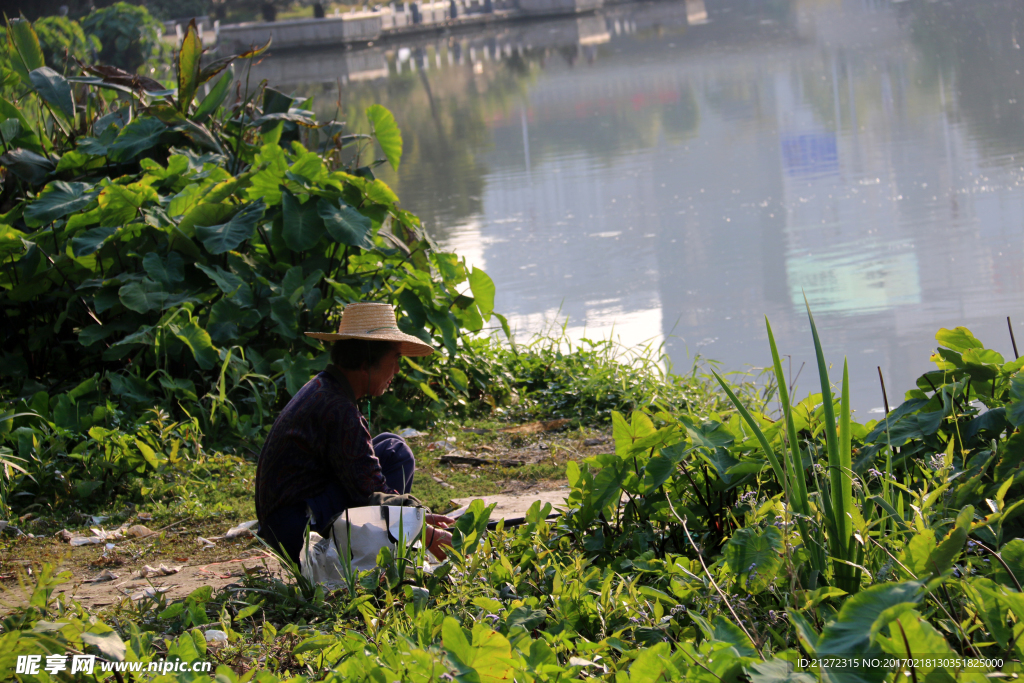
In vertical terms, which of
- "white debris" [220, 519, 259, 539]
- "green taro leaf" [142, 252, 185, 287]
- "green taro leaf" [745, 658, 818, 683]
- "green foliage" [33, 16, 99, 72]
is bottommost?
"white debris" [220, 519, 259, 539]

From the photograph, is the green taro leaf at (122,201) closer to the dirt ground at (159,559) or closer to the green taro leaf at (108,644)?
the dirt ground at (159,559)

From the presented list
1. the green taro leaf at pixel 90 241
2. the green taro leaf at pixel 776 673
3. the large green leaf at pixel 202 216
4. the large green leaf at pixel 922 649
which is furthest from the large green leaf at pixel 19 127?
the large green leaf at pixel 922 649

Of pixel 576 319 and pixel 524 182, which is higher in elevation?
pixel 524 182

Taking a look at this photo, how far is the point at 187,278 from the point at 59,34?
52.9 feet

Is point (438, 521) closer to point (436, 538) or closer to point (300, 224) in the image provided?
point (436, 538)

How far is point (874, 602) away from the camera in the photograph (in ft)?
4.07

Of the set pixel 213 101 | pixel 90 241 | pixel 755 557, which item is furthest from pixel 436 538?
pixel 213 101

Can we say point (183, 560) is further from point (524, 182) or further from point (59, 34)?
point (59, 34)

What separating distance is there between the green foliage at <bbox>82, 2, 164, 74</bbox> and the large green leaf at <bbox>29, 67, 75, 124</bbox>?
811 inches

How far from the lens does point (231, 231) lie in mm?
4062

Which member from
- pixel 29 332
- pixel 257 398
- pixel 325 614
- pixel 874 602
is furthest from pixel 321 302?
pixel 874 602

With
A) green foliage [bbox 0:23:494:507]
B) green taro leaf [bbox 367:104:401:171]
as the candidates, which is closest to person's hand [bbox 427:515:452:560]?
green foliage [bbox 0:23:494:507]

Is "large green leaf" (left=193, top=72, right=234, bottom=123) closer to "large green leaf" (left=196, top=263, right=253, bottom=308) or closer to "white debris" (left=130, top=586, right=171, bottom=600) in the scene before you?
"large green leaf" (left=196, top=263, right=253, bottom=308)

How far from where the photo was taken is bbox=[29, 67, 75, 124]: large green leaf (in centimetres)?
486
